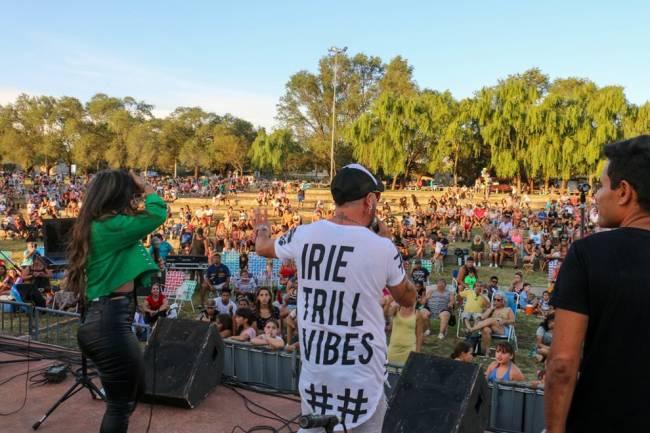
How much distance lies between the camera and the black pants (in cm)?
287

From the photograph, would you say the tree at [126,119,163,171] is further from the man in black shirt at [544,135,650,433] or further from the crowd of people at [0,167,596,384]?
Answer: the man in black shirt at [544,135,650,433]

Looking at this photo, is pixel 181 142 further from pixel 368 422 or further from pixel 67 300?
pixel 368 422

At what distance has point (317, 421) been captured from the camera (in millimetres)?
1940

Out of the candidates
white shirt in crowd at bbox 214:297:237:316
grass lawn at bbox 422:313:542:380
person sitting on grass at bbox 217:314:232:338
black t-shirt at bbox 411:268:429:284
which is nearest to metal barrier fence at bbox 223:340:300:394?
person sitting on grass at bbox 217:314:232:338

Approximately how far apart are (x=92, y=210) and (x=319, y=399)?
158cm

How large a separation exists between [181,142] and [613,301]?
211 ft

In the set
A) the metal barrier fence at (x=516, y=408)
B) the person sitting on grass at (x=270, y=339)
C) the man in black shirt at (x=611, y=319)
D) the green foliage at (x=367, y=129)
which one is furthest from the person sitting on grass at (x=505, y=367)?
the green foliage at (x=367, y=129)

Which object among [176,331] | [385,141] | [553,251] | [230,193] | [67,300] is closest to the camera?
[176,331]

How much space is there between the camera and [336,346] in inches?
88.6

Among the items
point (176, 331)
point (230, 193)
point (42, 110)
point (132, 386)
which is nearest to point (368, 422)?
point (132, 386)

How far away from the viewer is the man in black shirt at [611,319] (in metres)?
1.61

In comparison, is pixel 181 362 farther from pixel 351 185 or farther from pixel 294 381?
pixel 351 185

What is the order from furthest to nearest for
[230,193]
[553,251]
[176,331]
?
[230,193] < [553,251] < [176,331]

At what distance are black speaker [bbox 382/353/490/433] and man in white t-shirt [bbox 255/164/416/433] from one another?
174cm
